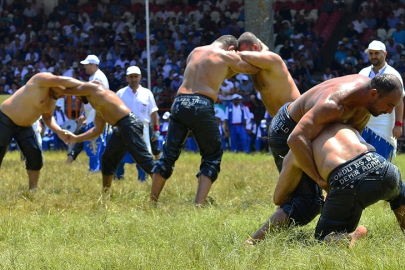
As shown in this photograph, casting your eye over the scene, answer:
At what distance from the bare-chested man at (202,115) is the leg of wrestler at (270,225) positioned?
200cm

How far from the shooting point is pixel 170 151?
22.9 ft

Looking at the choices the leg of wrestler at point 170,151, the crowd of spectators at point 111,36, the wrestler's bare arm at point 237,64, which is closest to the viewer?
the wrestler's bare arm at point 237,64

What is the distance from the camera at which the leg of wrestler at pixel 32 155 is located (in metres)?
8.08

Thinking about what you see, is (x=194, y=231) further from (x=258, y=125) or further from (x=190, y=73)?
(x=258, y=125)

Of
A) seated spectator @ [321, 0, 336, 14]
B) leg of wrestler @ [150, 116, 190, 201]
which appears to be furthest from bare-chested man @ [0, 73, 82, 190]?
seated spectator @ [321, 0, 336, 14]

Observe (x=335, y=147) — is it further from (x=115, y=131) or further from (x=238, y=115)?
(x=238, y=115)

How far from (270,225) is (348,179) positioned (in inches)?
28.5

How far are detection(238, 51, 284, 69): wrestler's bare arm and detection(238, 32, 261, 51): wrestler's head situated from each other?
38 cm

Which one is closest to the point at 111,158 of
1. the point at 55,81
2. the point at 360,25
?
the point at 55,81

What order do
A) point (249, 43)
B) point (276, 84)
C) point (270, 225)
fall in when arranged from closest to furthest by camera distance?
1. point (270, 225)
2. point (276, 84)
3. point (249, 43)

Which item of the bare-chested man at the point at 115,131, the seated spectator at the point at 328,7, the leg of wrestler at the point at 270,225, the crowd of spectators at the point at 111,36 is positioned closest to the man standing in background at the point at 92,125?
the bare-chested man at the point at 115,131

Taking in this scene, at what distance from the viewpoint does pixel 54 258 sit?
4359mm

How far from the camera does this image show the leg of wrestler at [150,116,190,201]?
6988 mm

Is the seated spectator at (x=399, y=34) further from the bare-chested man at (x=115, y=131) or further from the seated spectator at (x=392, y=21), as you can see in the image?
the bare-chested man at (x=115, y=131)
